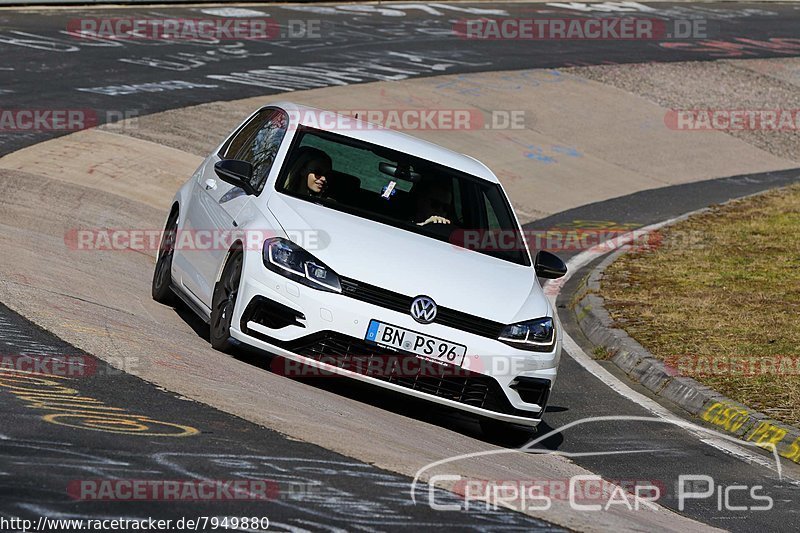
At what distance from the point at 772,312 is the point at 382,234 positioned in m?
5.15

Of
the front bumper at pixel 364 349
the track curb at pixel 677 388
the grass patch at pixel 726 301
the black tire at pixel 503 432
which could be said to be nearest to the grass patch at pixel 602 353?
the track curb at pixel 677 388

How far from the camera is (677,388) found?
9.87 metres

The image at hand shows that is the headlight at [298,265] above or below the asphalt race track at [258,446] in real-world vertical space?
above

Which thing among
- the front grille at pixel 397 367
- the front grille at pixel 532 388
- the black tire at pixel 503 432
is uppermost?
the front grille at pixel 397 367

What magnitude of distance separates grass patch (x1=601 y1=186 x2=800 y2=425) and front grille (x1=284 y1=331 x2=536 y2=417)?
2.46 meters

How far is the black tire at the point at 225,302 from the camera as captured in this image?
794cm

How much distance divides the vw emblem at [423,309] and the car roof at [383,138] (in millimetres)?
1840

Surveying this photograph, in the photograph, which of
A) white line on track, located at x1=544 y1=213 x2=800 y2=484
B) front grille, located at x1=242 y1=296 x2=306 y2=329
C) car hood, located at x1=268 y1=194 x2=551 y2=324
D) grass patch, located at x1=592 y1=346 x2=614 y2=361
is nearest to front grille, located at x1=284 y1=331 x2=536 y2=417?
front grille, located at x1=242 y1=296 x2=306 y2=329

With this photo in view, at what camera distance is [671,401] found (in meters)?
9.83

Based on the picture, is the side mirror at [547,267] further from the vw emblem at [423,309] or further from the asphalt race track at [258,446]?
the vw emblem at [423,309]

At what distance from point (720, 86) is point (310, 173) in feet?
59.2

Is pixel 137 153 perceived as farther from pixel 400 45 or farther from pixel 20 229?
pixel 400 45

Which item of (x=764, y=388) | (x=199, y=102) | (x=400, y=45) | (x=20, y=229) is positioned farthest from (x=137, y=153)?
(x=400, y=45)

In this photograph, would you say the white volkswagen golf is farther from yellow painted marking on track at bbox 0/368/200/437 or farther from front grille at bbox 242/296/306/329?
yellow painted marking on track at bbox 0/368/200/437
